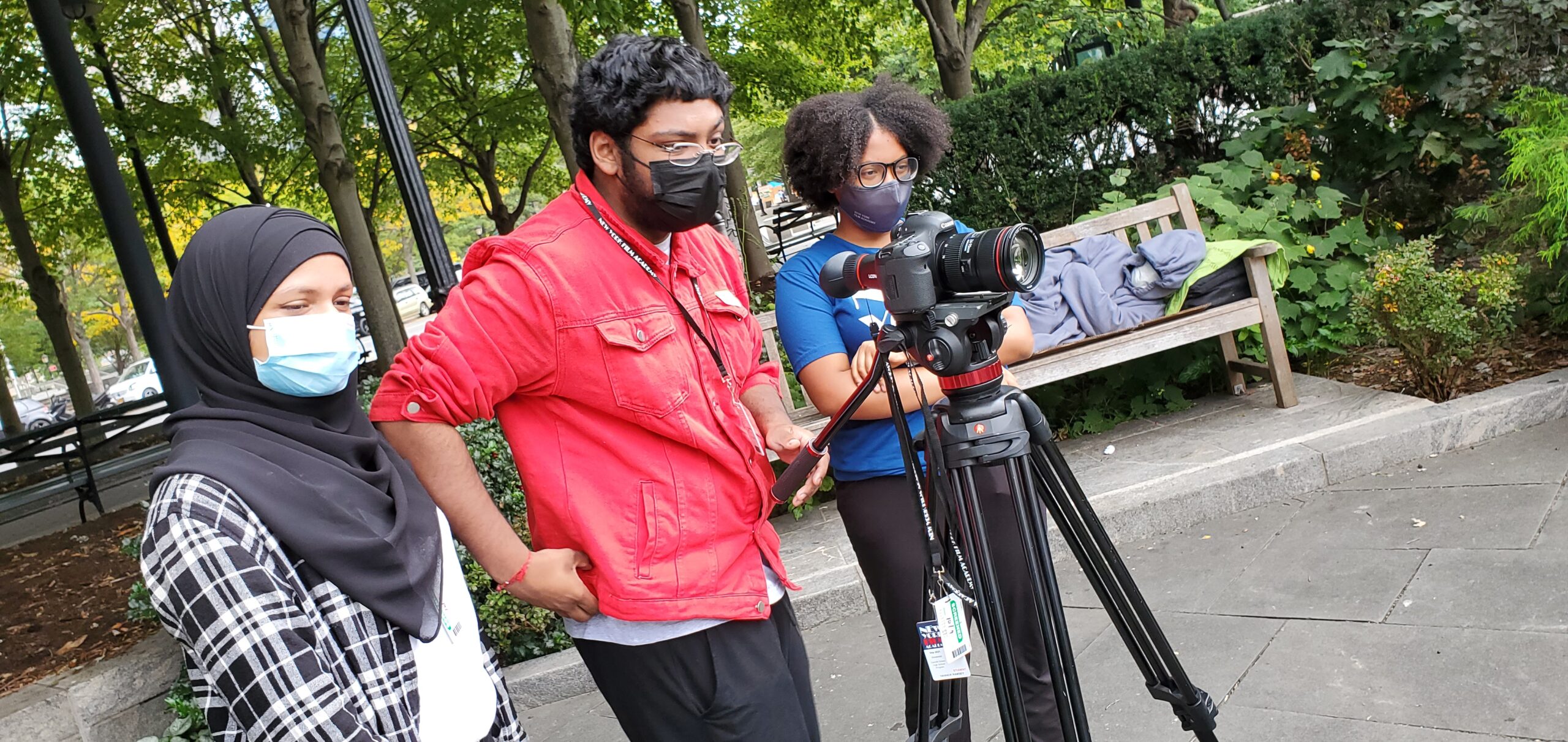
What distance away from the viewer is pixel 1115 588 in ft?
6.99

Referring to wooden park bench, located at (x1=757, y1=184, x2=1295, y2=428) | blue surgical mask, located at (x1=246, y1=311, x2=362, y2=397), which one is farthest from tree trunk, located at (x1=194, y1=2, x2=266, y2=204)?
blue surgical mask, located at (x1=246, y1=311, x2=362, y2=397)

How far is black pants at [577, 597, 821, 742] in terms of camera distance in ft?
6.89

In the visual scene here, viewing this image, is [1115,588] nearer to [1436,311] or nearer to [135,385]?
[1436,311]

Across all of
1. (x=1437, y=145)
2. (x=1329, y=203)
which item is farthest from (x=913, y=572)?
(x=1437, y=145)

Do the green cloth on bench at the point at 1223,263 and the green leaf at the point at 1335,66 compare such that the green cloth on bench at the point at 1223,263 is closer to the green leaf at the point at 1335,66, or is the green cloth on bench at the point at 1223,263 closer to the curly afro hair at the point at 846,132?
the green leaf at the point at 1335,66

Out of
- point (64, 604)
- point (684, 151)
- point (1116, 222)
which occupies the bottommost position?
point (64, 604)

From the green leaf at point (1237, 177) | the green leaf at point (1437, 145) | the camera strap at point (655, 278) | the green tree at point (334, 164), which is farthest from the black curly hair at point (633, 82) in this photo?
the green tree at point (334, 164)

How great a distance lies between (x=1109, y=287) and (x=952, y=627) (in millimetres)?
4190

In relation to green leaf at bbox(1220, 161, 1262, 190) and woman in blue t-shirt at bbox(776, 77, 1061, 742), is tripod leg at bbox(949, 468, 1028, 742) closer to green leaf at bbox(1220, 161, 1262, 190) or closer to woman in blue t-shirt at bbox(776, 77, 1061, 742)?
woman in blue t-shirt at bbox(776, 77, 1061, 742)

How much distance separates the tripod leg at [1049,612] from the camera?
1.93m

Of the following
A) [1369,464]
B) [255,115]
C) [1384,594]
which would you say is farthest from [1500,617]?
[255,115]

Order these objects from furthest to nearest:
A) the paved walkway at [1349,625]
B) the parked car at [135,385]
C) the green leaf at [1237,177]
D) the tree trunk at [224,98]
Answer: the parked car at [135,385] < the tree trunk at [224,98] < the green leaf at [1237,177] < the paved walkway at [1349,625]

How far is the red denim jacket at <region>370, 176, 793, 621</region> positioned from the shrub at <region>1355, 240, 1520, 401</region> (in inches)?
160

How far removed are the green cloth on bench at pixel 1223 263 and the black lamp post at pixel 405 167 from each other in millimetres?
3538
